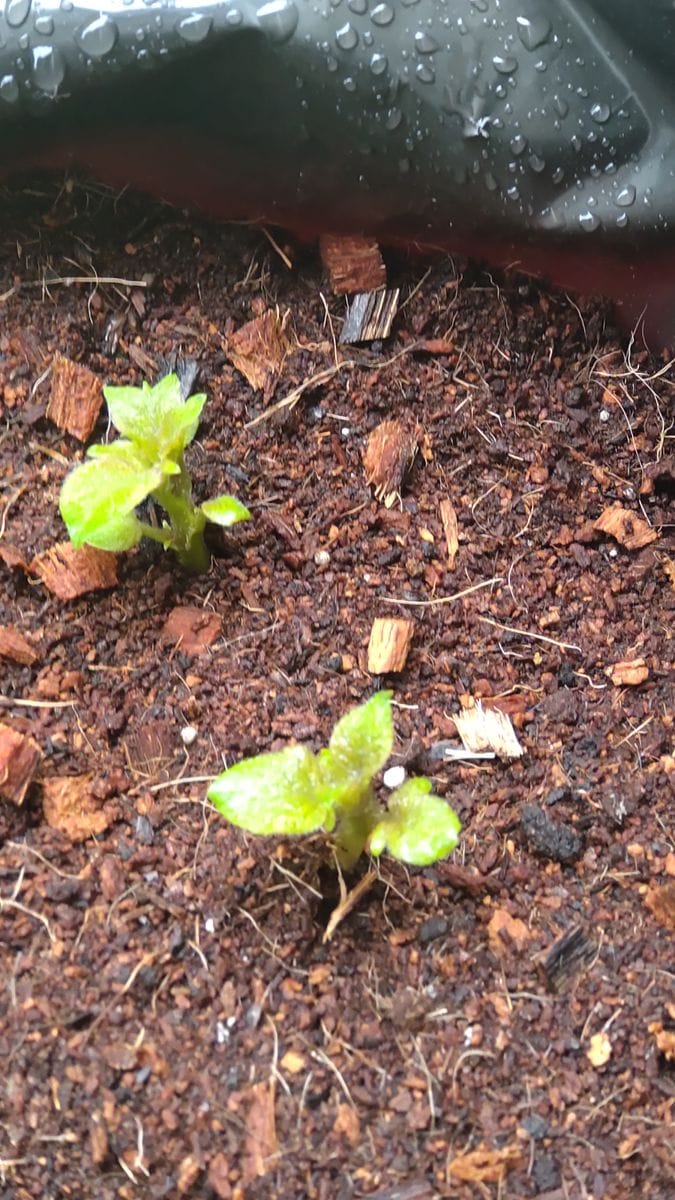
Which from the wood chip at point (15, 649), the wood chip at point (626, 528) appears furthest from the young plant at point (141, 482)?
the wood chip at point (626, 528)

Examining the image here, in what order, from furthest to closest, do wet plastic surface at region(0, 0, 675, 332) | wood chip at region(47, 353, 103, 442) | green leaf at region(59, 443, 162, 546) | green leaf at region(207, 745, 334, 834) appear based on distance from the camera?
1. wood chip at region(47, 353, 103, 442)
2. wet plastic surface at region(0, 0, 675, 332)
3. green leaf at region(59, 443, 162, 546)
4. green leaf at region(207, 745, 334, 834)

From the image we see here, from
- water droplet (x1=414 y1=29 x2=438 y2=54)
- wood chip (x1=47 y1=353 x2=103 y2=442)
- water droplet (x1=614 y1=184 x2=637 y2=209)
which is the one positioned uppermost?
water droplet (x1=414 y1=29 x2=438 y2=54)

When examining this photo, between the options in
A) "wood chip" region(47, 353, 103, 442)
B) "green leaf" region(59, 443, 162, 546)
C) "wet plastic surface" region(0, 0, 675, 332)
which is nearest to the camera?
"green leaf" region(59, 443, 162, 546)

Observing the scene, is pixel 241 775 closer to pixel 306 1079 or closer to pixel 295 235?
pixel 306 1079

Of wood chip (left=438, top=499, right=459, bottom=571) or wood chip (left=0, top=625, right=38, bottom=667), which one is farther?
wood chip (left=438, top=499, right=459, bottom=571)

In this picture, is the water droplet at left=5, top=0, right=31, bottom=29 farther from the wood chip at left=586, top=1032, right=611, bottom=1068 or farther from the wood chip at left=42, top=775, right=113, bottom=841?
the wood chip at left=586, top=1032, right=611, bottom=1068

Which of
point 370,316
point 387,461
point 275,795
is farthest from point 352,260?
point 275,795

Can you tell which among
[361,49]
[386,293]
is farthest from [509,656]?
[361,49]

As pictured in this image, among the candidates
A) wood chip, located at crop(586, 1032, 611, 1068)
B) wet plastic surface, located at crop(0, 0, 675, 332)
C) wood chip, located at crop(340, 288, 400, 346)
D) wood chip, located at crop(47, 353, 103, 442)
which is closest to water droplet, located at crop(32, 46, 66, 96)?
wet plastic surface, located at crop(0, 0, 675, 332)
